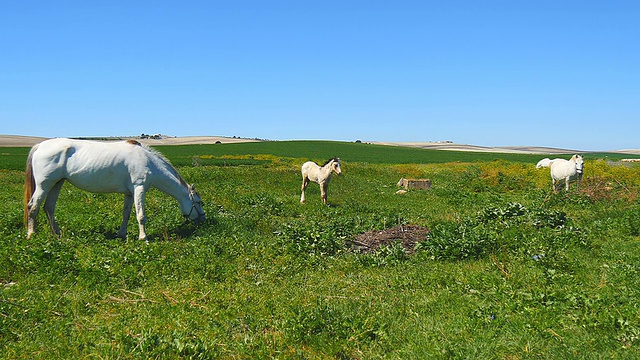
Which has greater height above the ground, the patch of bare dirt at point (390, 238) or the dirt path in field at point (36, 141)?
the dirt path in field at point (36, 141)

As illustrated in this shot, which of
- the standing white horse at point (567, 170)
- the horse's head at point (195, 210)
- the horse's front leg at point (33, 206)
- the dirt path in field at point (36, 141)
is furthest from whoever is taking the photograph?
the dirt path in field at point (36, 141)

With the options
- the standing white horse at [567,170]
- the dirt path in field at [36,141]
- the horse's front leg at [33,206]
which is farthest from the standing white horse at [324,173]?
the dirt path in field at [36,141]

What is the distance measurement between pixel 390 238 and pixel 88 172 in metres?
7.22

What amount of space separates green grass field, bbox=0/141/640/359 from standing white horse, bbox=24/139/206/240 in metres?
0.67

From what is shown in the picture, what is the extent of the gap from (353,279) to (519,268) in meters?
2.96

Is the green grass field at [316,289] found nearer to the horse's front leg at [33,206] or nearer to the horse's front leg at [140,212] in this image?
the horse's front leg at [33,206]

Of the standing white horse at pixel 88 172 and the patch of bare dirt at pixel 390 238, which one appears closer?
the patch of bare dirt at pixel 390 238

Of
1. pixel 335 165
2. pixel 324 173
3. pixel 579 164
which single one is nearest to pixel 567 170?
pixel 579 164

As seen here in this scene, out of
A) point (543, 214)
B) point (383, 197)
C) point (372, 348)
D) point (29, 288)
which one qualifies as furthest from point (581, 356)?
point (383, 197)

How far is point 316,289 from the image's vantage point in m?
7.83

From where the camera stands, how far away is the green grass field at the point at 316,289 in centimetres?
557

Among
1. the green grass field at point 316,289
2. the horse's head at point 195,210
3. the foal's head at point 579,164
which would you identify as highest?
the foal's head at point 579,164

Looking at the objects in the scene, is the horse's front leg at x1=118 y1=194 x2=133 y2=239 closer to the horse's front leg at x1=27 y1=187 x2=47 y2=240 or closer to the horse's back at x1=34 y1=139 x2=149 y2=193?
the horse's back at x1=34 y1=139 x2=149 y2=193

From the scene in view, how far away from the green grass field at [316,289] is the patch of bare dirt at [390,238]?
31 centimetres
